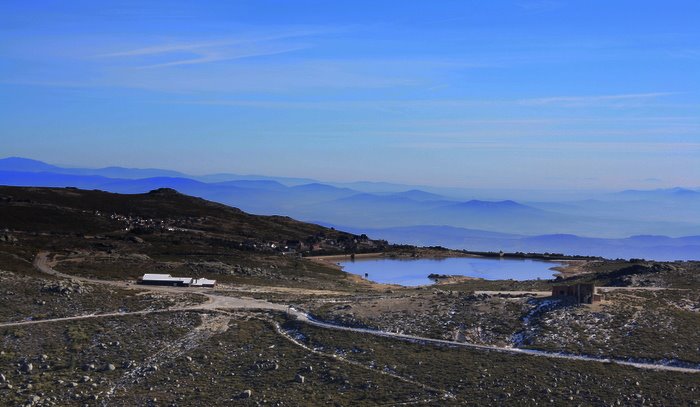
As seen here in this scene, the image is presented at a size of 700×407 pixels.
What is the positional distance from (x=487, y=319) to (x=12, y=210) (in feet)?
276

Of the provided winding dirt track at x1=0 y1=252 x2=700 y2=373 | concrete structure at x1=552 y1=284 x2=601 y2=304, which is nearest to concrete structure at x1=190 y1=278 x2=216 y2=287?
winding dirt track at x1=0 y1=252 x2=700 y2=373

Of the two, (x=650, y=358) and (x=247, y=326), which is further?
(x=247, y=326)

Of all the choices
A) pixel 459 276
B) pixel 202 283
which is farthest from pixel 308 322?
pixel 459 276

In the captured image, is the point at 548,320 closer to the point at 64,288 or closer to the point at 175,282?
the point at 175,282

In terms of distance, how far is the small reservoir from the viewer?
87.3 meters

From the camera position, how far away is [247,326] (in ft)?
150

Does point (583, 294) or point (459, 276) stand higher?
point (459, 276)

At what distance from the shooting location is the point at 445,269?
317 feet

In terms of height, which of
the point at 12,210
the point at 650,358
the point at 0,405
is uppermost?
the point at 12,210

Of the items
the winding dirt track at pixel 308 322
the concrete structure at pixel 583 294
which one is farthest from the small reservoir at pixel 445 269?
the concrete structure at pixel 583 294

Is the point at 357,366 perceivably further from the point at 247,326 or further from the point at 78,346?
the point at 78,346

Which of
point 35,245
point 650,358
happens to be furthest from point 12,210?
point 650,358

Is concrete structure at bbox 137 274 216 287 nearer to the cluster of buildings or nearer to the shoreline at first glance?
the shoreline

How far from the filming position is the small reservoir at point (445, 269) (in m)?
87.3
